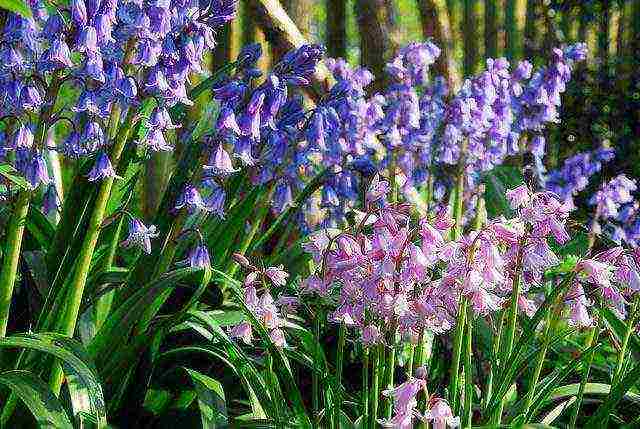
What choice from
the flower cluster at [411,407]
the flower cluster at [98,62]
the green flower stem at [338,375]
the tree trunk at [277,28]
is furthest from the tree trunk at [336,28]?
the flower cluster at [411,407]

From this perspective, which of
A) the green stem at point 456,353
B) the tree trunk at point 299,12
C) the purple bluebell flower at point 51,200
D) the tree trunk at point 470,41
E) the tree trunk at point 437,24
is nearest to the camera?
the green stem at point 456,353

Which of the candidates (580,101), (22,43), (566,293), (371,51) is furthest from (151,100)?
(580,101)

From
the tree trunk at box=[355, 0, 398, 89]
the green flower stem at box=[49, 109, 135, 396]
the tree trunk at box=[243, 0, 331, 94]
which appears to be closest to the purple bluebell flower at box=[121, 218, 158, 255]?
the green flower stem at box=[49, 109, 135, 396]

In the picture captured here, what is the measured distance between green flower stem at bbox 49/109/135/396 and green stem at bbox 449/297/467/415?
3.33 feet

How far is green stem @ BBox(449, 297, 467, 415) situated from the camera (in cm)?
215

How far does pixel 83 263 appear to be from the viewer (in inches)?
105

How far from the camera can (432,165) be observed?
423 cm

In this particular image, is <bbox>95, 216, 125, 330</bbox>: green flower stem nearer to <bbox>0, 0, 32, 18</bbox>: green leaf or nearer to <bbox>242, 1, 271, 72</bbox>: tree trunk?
<bbox>0, 0, 32, 18</bbox>: green leaf

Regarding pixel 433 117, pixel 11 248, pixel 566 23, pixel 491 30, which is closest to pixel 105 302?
pixel 11 248

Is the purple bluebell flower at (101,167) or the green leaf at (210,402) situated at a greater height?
the purple bluebell flower at (101,167)

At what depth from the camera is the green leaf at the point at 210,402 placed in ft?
8.57

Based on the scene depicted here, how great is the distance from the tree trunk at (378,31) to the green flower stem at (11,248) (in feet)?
11.6

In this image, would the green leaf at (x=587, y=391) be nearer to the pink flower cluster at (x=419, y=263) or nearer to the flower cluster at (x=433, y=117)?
the pink flower cluster at (x=419, y=263)

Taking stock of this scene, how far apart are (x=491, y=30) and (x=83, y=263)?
759 centimetres
